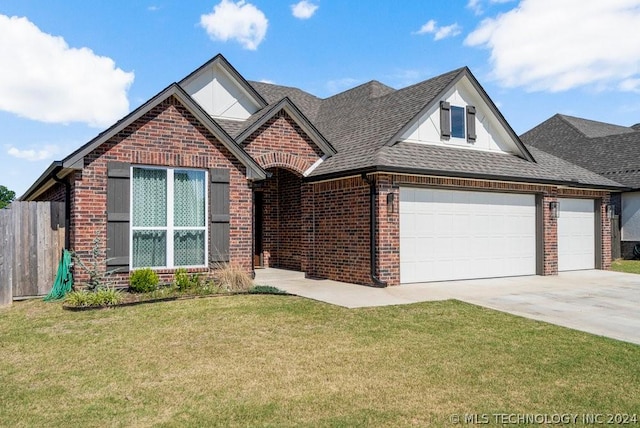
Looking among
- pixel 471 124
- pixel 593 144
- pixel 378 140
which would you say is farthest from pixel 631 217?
pixel 378 140

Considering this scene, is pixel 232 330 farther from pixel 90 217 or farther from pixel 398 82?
pixel 398 82

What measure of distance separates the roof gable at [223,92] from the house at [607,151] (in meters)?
17.1

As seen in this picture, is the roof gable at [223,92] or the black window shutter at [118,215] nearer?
the black window shutter at [118,215]

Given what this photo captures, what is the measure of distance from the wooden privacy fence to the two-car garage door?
8144mm

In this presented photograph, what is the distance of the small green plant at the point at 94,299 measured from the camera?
9.34 metres

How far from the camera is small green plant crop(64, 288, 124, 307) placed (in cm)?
934

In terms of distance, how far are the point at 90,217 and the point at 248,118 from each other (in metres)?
7.12

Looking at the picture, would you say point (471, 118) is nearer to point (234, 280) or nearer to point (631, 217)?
point (234, 280)

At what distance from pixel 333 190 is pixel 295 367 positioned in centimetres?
843

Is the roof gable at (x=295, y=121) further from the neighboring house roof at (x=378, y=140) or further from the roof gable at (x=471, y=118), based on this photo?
the roof gable at (x=471, y=118)

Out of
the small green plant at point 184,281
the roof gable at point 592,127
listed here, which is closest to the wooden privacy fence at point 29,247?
the small green plant at point 184,281

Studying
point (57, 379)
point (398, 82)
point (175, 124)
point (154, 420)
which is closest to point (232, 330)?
point (57, 379)

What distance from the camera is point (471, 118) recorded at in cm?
1572

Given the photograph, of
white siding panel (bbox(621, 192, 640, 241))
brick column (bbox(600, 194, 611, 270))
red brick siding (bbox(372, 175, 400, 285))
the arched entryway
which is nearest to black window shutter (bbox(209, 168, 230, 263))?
red brick siding (bbox(372, 175, 400, 285))
